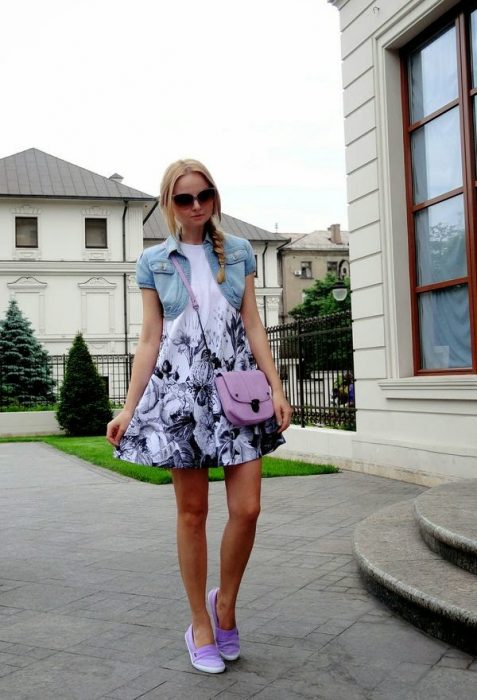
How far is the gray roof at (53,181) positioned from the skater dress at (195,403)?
4013cm

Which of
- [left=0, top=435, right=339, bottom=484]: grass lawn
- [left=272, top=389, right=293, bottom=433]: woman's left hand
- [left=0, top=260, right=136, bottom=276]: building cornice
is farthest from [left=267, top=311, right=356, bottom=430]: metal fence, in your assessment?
[left=0, top=260, right=136, bottom=276]: building cornice

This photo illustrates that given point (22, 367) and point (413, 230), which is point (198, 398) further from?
point (22, 367)

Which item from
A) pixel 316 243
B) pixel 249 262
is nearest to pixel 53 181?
pixel 316 243

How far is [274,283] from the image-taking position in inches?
1967

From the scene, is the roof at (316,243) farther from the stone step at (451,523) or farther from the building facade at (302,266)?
the stone step at (451,523)

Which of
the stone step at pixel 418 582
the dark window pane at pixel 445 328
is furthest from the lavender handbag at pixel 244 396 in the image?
the dark window pane at pixel 445 328

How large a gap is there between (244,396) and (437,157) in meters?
6.03

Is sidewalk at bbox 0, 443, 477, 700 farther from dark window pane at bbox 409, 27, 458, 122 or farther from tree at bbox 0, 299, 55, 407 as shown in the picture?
tree at bbox 0, 299, 55, 407

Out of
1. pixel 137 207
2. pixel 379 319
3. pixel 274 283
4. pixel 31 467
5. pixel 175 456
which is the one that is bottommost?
pixel 31 467

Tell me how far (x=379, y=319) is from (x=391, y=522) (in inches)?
153

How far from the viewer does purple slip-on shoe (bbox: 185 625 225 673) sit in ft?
10.2

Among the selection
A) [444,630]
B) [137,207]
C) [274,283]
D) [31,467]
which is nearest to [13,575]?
[444,630]

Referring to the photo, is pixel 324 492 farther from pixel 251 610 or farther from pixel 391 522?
pixel 251 610

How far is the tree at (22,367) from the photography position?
81.4ft
